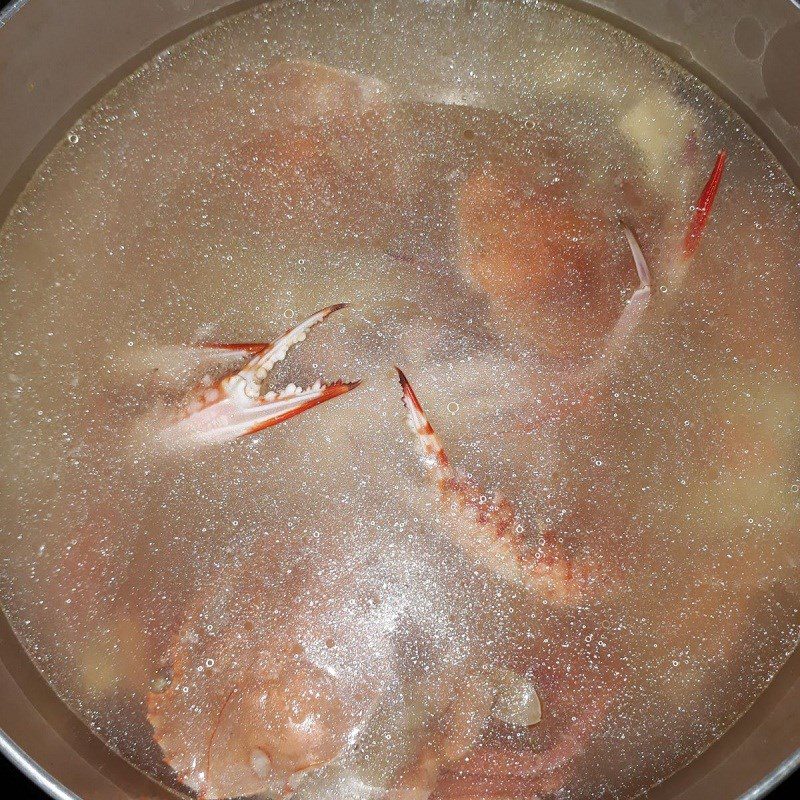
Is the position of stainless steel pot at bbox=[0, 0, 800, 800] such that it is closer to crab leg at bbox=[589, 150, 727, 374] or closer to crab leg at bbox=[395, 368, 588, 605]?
crab leg at bbox=[589, 150, 727, 374]

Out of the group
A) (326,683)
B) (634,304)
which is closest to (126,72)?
(634,304)

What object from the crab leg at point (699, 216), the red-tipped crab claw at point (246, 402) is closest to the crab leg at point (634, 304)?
the crab leg at point (699, 216)

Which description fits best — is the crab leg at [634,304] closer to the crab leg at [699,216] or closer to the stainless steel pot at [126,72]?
the crab leg at [699,216]

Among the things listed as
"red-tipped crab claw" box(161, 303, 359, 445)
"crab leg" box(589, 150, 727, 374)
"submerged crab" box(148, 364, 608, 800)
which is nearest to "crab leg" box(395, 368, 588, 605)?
"submerged crab" box(148, 364, 608, 800)

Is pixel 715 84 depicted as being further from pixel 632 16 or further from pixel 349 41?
pixel 349 41

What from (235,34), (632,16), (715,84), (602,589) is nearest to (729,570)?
(602,589)
